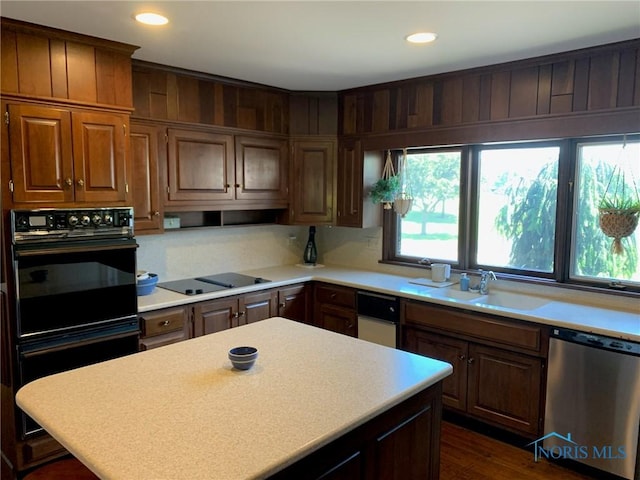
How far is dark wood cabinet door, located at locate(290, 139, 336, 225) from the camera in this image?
4105 millimetres

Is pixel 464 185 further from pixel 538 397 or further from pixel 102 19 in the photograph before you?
pixel 102 19

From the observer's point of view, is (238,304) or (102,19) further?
(238,304)

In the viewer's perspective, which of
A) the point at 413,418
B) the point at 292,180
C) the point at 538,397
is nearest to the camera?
the point at 413,418

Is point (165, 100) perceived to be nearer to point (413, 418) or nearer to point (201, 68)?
point (201, 68)

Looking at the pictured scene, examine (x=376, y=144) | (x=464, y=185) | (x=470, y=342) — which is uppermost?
(x=376, y=144)

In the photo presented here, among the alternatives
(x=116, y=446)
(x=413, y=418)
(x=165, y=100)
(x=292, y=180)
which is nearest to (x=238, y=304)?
(x=292, y=180)

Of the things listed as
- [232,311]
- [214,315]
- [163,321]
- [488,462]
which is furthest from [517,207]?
[163,321]

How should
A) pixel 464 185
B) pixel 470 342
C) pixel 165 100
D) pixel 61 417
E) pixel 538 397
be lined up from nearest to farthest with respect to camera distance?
pixel 61 417 → pixel 538 397 → pixel 470 342 → pixel 165 100 → pixel 464 185

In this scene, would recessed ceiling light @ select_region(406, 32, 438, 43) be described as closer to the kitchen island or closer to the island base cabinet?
the kitchen island

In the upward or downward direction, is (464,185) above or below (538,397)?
above

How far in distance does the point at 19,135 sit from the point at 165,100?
1.08 metres

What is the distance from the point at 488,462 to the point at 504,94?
2.36 m

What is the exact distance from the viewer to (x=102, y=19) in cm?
234

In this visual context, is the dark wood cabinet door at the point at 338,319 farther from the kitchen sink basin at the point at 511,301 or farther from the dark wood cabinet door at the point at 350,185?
the kitchen sink basin at the point at 511,301
